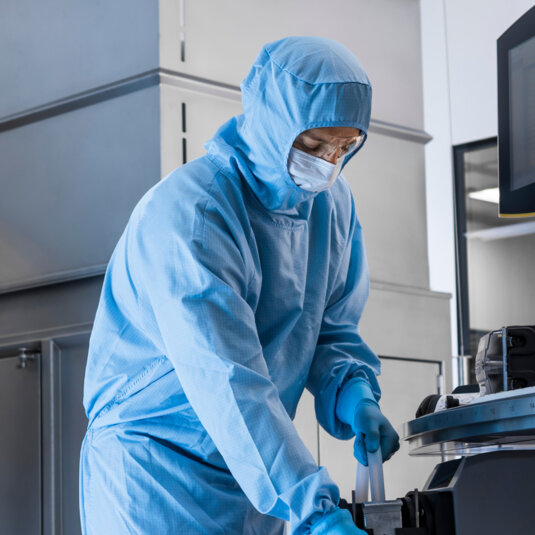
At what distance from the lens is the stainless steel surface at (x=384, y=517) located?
124 centimetres

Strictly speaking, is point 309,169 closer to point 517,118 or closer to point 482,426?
point 482,426

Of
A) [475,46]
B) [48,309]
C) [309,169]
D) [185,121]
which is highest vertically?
[475,46]

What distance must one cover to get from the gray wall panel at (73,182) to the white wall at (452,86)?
63.3 inches

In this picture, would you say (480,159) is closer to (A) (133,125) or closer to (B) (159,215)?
(A) (133,125)

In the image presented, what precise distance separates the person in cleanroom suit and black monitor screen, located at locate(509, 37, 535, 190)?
0.60 metres

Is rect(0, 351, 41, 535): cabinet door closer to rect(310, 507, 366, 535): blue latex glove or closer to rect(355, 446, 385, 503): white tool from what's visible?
rect(355, 446, 385, 503): white tool

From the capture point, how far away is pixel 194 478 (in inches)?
59.2

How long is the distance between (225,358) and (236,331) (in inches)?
2.0

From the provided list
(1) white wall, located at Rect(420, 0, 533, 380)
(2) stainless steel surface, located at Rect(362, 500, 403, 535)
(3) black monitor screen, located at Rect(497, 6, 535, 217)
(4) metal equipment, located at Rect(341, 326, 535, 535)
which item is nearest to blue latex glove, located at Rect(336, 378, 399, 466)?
(4) metal equipment, located at Rect(341, 326, 535, 535)

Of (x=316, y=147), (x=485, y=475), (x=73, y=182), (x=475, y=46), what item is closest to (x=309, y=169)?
(x=316, y=147)

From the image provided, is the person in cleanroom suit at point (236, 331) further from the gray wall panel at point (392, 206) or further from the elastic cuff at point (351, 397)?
the gray wall panel at point (392, 206)

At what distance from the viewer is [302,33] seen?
2.56 m

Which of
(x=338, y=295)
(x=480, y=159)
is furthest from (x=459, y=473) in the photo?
(x=480, y=159)

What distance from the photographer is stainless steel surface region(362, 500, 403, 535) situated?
1240 mm
